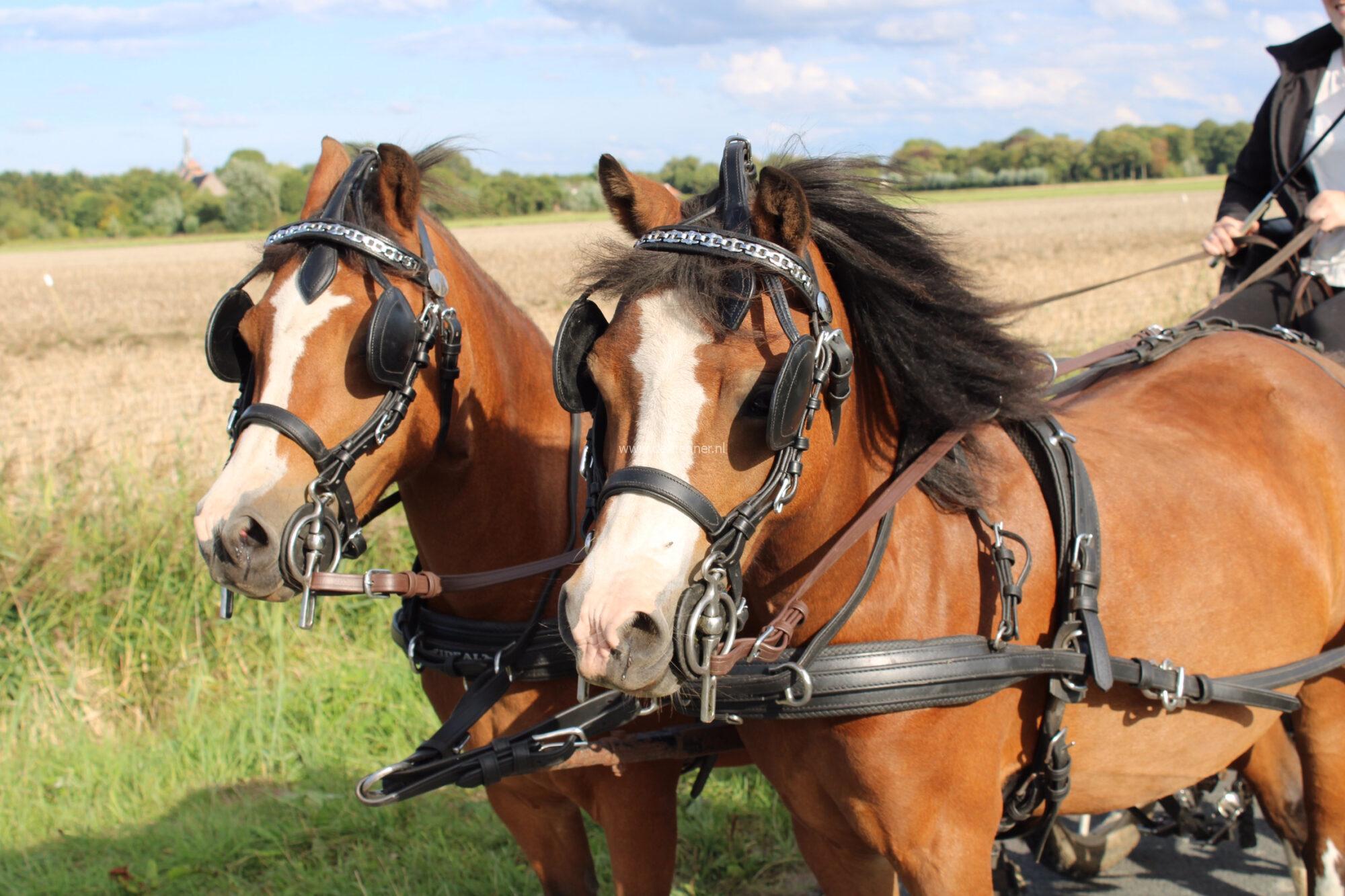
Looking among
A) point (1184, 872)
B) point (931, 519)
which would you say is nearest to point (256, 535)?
point (931, 519)

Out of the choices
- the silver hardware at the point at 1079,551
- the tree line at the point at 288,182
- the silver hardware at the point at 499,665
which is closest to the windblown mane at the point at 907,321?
the silver hardware at the point at 1079,551

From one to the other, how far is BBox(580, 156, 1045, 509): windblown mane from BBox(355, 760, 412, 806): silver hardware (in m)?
1.35

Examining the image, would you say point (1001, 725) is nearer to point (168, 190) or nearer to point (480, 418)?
point (480, 418)

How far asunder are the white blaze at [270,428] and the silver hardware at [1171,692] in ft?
6.31

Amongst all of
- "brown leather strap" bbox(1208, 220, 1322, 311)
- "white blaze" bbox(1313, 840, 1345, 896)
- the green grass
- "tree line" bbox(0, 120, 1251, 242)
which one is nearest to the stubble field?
the green grass

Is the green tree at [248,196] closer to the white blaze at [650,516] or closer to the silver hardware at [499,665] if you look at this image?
the silver hardware at [499,665]

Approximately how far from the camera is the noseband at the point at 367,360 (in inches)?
88.9

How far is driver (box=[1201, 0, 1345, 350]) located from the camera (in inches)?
132

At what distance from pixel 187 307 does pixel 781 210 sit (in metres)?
23.8

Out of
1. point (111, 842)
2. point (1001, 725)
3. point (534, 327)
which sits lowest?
point (111, 842)

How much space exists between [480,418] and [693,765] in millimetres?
1074

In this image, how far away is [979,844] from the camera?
82.4 inches

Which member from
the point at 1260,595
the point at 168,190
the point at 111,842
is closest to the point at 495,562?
the point at 1260,595

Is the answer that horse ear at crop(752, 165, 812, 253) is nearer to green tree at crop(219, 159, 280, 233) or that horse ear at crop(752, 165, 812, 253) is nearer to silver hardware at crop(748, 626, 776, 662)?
silver hardware at crop(748, 626, 776, 662)
